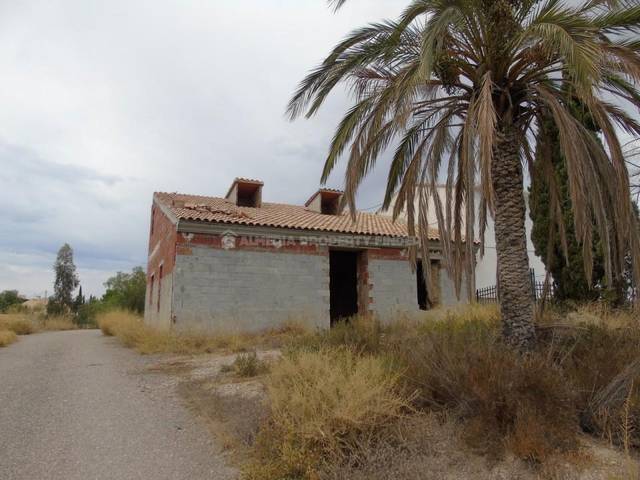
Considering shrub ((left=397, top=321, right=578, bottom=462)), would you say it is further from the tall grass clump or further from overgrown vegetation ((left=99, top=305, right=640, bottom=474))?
the tall grass clump

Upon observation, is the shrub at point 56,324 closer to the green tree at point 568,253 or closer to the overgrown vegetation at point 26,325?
the overgrown vegetation at point 26,325

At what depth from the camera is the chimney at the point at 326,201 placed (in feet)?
59.6

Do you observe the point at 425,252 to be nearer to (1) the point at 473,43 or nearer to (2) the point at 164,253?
(1) the point at 473,43

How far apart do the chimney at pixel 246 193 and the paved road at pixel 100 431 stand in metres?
10.3

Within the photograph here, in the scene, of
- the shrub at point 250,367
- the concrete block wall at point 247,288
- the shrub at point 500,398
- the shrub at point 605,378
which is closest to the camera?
the shrub at point 500,398

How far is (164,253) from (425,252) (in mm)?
10131

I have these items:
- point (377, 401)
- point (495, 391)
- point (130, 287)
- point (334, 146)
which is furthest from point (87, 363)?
point (130, 287)

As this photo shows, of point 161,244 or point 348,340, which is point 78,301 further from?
point 348,340

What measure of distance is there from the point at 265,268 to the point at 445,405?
9314 mm

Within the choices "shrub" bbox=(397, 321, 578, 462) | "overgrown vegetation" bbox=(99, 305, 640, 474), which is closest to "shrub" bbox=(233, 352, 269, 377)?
"overgrown vegetation" bbox=(99, 305, 640, 474)

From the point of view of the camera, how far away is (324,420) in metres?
3.70

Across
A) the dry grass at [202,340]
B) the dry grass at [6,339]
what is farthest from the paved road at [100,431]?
the dry grass at [6,339]

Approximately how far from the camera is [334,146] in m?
7.29

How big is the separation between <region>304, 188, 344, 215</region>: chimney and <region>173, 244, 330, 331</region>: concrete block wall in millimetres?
4550
